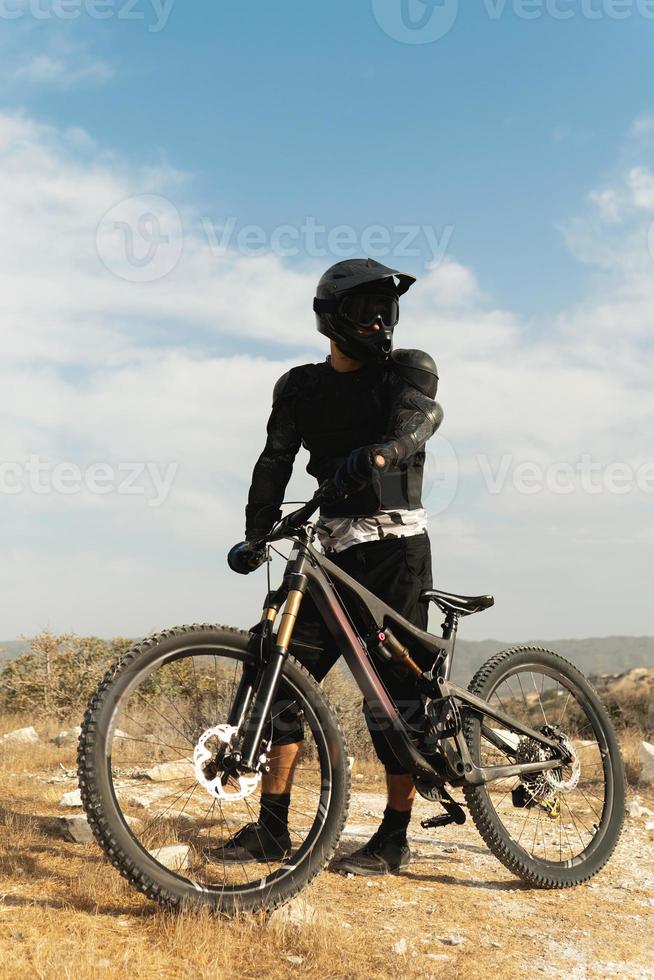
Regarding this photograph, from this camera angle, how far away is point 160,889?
321cm

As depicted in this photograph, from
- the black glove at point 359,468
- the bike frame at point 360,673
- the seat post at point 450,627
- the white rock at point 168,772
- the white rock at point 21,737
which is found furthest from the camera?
the white rock at point 21,737

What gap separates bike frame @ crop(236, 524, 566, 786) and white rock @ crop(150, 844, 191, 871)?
Result: 712 millimetres

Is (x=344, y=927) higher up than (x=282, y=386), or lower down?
lower down

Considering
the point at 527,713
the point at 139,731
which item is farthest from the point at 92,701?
the point at 139,731

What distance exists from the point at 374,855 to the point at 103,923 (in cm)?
153

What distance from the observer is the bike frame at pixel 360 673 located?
11.5 feet

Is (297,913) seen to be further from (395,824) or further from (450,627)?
(450,627)

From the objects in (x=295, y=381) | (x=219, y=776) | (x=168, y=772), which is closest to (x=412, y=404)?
(x=295, y=381)

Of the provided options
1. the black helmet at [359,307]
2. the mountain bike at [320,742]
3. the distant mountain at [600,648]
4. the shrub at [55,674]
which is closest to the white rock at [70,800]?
the mountain bike at [320,742]

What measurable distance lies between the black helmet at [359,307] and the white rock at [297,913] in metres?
2.49

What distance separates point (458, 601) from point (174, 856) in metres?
1.76

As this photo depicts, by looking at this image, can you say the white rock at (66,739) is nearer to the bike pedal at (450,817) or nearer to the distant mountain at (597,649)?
the bike pedal at (450,817)

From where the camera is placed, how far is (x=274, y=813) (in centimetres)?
410

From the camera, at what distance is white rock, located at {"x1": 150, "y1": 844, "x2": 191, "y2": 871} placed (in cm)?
372
